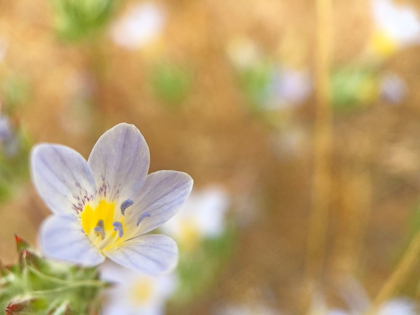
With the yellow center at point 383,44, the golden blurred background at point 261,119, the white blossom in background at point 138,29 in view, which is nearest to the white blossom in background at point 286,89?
the golden blurred background at point 261,119

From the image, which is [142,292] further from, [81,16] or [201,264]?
[81,16]

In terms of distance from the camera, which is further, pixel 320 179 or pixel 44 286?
pixel 320 179

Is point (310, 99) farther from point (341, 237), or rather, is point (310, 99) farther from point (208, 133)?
point (341, 237)

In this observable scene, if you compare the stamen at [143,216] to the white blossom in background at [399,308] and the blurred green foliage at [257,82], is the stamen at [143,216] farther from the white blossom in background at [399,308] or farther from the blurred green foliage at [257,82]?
the blurred green foliage at [257,82]

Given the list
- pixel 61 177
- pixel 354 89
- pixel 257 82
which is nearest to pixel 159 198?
pixel 61 177

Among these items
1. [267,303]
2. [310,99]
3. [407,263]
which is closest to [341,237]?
[267,303]

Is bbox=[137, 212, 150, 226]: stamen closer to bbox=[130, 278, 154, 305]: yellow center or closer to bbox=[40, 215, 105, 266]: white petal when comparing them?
bbox=[40, 215, 105, 266]: white petal

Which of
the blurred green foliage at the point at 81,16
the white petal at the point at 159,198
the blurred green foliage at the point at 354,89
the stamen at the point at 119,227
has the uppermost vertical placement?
the blurred green foliage at the point at 354,89
